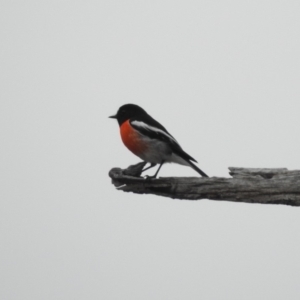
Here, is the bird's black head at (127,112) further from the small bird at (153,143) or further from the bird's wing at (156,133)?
the bird's wing at (156,133)

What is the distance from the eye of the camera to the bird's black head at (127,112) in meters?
7.55

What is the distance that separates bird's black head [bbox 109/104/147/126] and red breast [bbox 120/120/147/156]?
1.08 feet

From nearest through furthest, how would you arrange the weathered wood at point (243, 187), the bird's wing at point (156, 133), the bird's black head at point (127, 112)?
1. the weathered wood at point (243, 187)
2. the bird's wing at point (156, 133)
3. the bird's black head at point (127, 112)

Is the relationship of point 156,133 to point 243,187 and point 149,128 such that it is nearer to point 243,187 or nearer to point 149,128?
point 149,128

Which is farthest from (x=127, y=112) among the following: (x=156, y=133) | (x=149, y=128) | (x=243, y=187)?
(x=243, y=187)

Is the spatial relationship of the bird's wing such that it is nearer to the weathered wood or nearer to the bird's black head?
the bird's black head

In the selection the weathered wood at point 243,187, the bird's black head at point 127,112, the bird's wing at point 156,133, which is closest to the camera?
the weathered wood at point 243,187

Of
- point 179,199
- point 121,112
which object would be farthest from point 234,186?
point 121,112

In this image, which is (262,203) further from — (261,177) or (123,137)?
(123,137)

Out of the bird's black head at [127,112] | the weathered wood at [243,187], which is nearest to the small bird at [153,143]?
the bird's black head at [127,112]

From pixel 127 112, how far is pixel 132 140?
680mm

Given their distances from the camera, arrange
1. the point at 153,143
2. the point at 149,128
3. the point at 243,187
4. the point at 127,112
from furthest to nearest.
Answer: the point at 127,112 → the point at 149,128 → the point at 153,143 → the point at 243,187

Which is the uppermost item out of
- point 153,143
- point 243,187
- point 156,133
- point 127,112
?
point 127,112

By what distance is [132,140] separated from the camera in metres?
7.07
